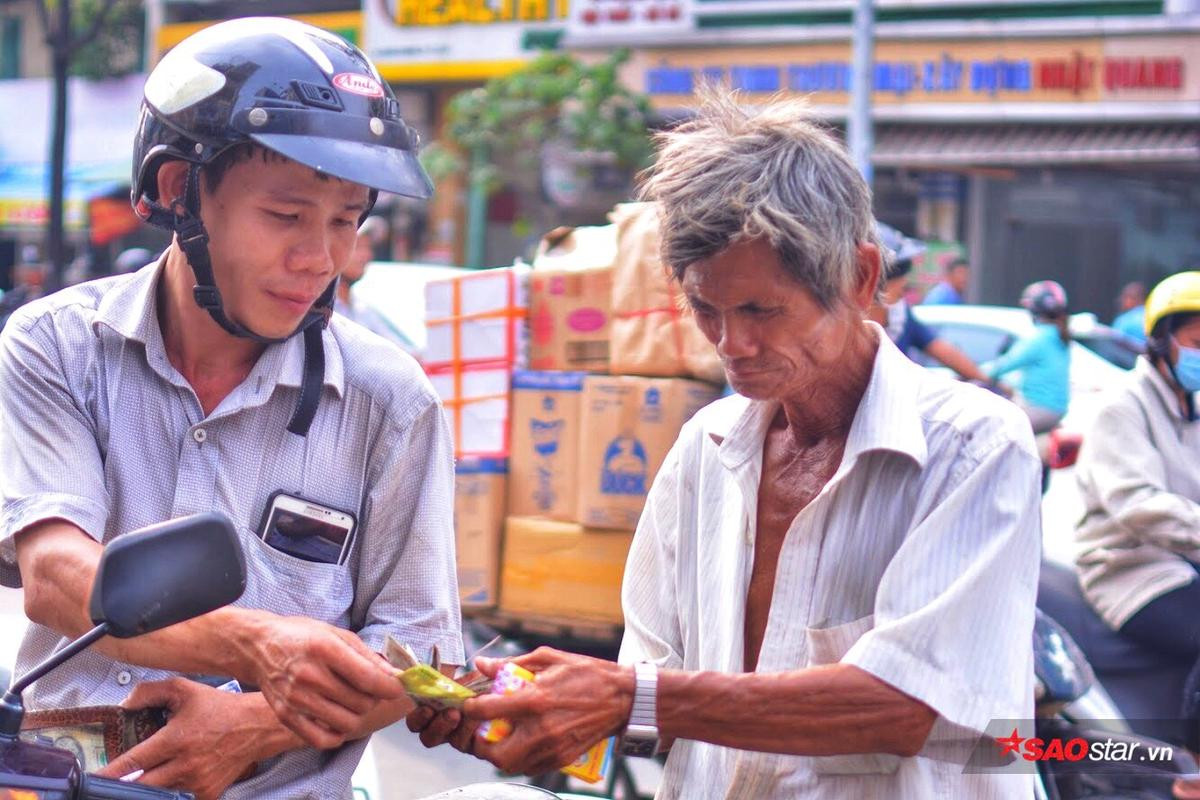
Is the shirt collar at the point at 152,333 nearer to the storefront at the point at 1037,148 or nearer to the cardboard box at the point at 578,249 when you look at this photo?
the cardboard box at the point at 578,249

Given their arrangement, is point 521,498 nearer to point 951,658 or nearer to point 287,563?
point 287,563

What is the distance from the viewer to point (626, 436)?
16.4 ft

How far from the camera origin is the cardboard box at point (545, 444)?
205 inches

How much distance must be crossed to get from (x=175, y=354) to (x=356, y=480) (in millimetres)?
341

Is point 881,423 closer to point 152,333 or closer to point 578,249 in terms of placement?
point 152,333

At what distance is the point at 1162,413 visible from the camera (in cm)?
474

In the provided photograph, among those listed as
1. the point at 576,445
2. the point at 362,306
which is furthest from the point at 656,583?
the point at 362,306

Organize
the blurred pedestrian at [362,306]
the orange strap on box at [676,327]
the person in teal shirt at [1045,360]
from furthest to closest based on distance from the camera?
the person in teal shirt at [1045,360]
the blurred pedestrian at [362,306]
the orange strap on box at [676,327]

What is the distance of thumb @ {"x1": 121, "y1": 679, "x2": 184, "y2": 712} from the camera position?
207 centimetres

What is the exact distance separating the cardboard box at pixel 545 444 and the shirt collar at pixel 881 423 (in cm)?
294

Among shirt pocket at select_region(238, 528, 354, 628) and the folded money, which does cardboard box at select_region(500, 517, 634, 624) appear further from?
the folded money

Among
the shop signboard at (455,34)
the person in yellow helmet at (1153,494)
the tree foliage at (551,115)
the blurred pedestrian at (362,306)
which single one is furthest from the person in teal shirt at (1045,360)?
the shop signboard at (455,34)

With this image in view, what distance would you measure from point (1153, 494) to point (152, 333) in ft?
10.8

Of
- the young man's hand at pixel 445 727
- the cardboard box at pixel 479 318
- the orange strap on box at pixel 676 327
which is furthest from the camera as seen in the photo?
the cardboard box at pixel 479 318
